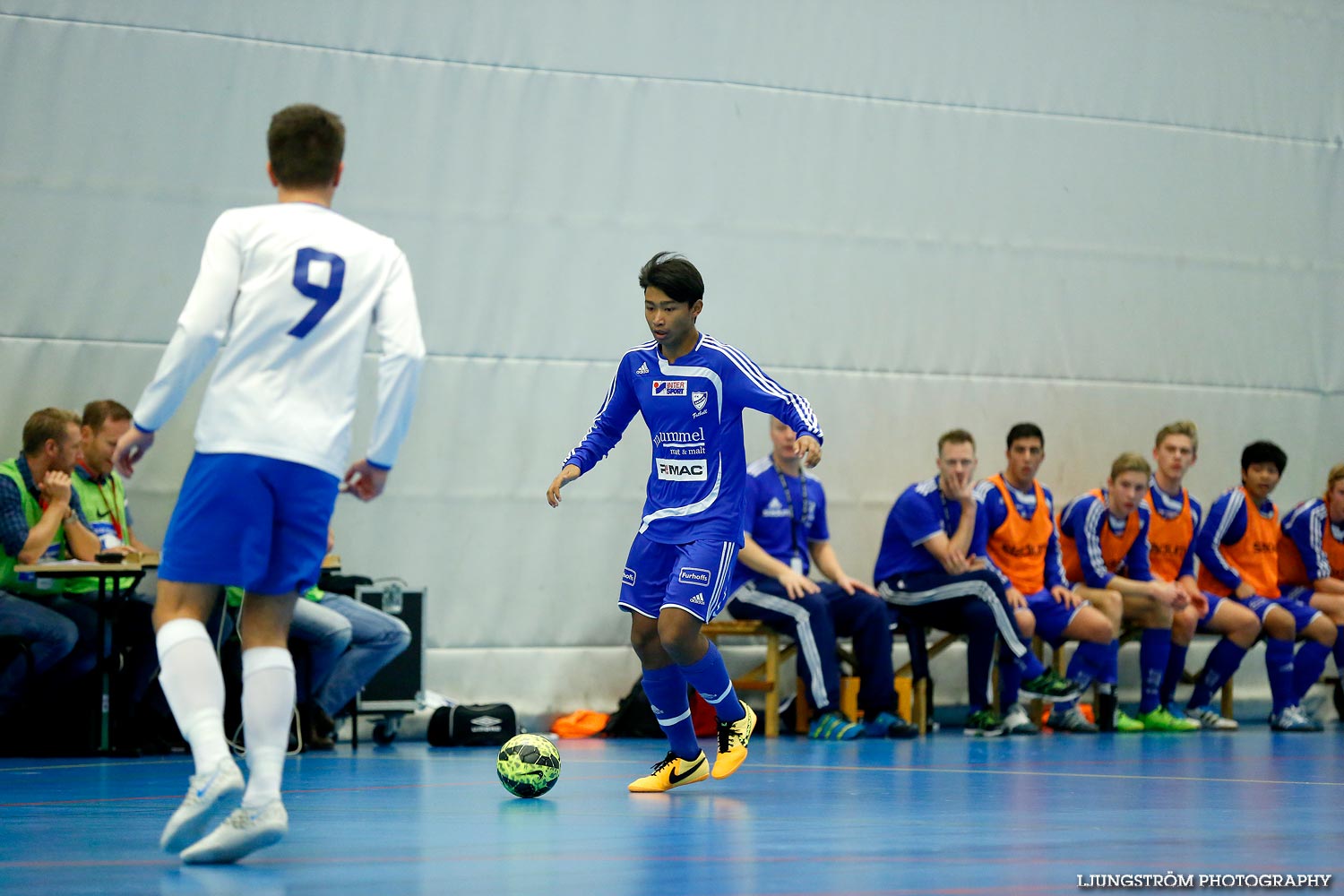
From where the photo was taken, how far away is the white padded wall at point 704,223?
8.82 meters

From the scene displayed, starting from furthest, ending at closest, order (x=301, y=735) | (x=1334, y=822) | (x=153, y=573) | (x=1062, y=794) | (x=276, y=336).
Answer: (x=153, y=573), (x=301, y=735), (x=1062, y=794), (x=1334, y=822), (x=276, y=336)

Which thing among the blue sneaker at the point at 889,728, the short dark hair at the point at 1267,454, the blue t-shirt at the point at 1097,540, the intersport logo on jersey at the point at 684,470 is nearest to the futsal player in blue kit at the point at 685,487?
the intersport logo on jersey at the point at 684,470

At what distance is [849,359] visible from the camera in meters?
10.4

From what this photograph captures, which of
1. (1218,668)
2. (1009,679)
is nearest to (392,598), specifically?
(1009,679)

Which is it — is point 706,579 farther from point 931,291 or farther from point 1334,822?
point 931,291

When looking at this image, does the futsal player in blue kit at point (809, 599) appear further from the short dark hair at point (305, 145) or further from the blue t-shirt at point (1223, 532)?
the short dark hair at point (305, 145)

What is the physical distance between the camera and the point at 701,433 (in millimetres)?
5785

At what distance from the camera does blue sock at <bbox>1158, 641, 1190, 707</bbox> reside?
1015cm

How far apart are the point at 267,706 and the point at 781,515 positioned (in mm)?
5699

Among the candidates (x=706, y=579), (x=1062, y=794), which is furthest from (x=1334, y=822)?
(x=706, y=579)

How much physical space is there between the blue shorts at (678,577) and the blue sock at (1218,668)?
5.52 meters

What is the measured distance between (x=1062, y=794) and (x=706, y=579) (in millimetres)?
1434

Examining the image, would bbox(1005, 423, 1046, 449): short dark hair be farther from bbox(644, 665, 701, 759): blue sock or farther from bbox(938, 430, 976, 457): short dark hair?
bbox(644, 665, 701, 759): blue sock

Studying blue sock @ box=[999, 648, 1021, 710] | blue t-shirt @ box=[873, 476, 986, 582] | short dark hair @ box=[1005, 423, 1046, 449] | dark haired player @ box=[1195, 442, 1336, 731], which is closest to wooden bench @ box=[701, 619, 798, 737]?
blue t-shirt @ box=[873, 476, 986, 582]
